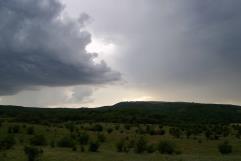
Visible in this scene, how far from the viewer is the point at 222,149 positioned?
155ft

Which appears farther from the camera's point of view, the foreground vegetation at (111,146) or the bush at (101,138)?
the bush at (101,138)

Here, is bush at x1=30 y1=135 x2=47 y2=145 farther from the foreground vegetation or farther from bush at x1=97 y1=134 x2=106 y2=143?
bush at x1=97 y1=134 x2=106 y2=143

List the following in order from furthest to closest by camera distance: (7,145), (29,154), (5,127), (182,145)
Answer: (5,127)
(182,145)
(7,145)
(29,154)

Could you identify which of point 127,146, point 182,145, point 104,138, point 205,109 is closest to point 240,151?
point 182,145

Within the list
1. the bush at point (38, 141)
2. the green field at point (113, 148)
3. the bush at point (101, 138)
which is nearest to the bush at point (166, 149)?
the green field at point (113, 148)

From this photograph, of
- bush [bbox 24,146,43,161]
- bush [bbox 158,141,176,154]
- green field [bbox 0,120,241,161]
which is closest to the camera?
bush [bbox 24,146,43,161]

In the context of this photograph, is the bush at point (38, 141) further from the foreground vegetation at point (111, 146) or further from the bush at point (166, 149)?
the bush at point (166, 149)

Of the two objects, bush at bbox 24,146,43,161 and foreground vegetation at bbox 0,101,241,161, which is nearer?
bush at bbox 24,146,43,161

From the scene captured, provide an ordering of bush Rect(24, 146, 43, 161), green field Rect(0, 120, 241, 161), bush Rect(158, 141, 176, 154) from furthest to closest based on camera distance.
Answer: bush Rect(158, 141, 176, 154)
green field Rect(0, 120, 241, 161)
bush Rect(24, 146, 43, 161)

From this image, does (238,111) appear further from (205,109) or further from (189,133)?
(189,133)

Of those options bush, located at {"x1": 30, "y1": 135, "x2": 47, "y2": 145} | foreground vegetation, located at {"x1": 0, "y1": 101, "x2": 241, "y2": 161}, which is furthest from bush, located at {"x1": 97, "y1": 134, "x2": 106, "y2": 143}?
bush, located at {"x1": 30, "y1": 135, "x2": 47, "y2": 145}

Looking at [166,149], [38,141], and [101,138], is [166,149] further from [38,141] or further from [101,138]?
[38,141]

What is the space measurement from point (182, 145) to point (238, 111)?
492ft

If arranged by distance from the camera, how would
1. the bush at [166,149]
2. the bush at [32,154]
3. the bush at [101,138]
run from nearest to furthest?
the bush at [32,154]
the bush at [166,149]
the bush at [101,138]
